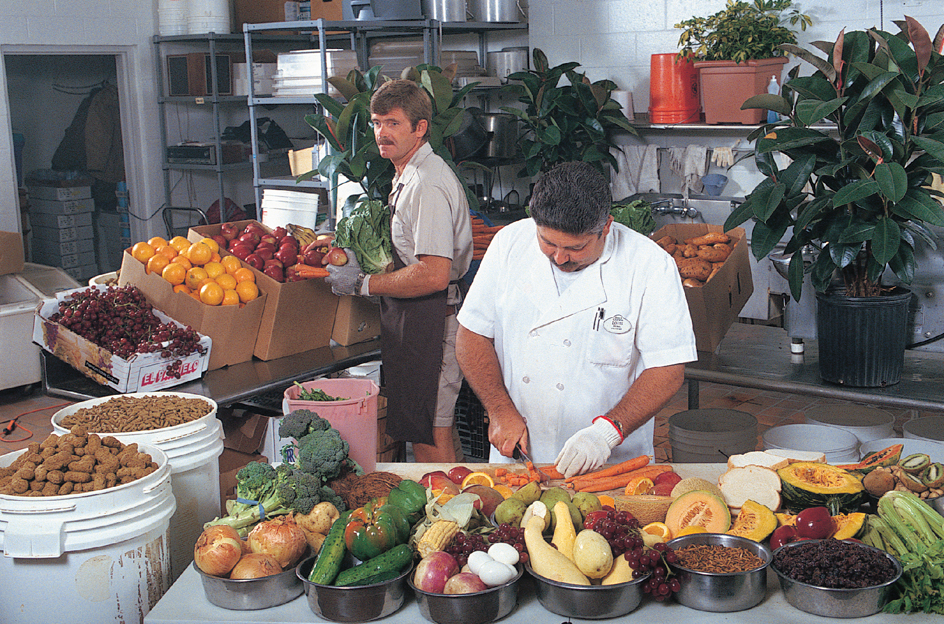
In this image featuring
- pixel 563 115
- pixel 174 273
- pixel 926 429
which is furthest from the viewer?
pixel 563 115

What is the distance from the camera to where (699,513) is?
6.18 ft

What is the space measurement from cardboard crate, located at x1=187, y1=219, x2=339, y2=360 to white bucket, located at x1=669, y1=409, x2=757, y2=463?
1.51 meters

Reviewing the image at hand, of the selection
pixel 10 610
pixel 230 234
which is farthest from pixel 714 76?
pixel 10 610

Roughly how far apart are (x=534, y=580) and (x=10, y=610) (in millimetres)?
1000

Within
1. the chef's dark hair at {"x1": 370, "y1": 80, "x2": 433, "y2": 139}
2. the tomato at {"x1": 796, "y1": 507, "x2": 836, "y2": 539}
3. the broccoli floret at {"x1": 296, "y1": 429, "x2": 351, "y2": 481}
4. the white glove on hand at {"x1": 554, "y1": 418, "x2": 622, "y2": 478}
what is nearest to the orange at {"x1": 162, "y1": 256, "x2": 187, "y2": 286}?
the chef's dark hair at {"x1": 370, "y1": 80, "x2": 433, "y2": 139}

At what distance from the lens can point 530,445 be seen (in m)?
2.76

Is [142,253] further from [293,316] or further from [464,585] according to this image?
[464,585]

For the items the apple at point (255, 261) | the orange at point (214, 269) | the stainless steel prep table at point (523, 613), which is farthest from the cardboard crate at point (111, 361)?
the stainless steel prep table at point (523, 613)

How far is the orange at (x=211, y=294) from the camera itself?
3.49m

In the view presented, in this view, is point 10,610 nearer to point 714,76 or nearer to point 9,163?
point 714,76

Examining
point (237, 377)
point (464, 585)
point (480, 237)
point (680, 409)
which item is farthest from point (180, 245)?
point (680, 409)

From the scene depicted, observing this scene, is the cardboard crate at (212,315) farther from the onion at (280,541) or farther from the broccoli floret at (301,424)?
the onion at (280,541)

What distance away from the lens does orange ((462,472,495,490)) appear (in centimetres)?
212

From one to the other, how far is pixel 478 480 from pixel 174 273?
1927 millimetres
